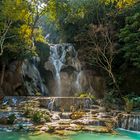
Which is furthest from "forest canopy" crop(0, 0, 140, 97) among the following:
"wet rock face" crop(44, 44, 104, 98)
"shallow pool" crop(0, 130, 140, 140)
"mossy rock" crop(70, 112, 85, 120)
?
"shallow pool" crop(0, 130, 140, 140)

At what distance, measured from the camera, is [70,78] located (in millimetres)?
26031

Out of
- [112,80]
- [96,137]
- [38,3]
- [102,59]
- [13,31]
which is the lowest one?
[96,137]

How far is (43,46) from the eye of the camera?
88.7ft

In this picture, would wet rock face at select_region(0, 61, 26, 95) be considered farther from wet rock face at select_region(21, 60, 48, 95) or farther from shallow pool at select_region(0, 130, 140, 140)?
shallow pool at select_region(0, 130, 140, 140)

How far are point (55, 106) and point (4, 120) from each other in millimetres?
5561

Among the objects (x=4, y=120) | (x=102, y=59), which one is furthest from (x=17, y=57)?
(x=4, y=120)

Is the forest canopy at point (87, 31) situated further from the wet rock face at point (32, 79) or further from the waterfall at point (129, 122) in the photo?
the waterfall at point (129, 122)

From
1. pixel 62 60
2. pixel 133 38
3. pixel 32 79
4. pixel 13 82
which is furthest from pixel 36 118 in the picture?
pixel 62 60

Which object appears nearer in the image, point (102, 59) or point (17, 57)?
point (17, 57)

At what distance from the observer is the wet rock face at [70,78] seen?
25.8 meters

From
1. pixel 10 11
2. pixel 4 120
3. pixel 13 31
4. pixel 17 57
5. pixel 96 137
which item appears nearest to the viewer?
pixel 96 137

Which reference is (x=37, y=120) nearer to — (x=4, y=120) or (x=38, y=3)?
(x=4, y=120)

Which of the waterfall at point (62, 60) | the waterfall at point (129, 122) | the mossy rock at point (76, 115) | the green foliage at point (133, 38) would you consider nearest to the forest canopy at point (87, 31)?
the green foliage at point (133, 38)

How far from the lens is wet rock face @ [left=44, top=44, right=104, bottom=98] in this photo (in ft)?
84.6
